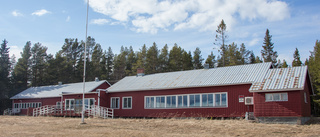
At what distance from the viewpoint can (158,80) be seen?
96.8 ft

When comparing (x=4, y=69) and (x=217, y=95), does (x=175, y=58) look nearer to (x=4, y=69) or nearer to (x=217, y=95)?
(x=217, y=95)

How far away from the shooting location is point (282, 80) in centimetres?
2050

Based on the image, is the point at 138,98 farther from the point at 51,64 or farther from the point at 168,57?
the point at 51,64

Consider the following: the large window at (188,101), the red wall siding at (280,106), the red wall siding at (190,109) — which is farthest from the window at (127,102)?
the red wall siding at (280,106)

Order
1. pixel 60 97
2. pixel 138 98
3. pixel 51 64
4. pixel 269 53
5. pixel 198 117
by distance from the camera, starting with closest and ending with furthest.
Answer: pixel 198 117
pixel 138 98
pixel 60 97
pixel 269 53
pixel 51 64

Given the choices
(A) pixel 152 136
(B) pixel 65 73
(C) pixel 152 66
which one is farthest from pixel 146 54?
(A) pixel 152 136

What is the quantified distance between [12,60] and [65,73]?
41.6 ft

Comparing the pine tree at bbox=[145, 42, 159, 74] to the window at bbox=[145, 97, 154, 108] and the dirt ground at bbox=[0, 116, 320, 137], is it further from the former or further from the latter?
the dirt ground at bbox=[0, 116, 320, 137]

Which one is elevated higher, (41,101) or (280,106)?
(280,106)

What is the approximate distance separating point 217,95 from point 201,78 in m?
2.85

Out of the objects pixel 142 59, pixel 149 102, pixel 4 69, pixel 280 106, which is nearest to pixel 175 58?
pixel 142 59

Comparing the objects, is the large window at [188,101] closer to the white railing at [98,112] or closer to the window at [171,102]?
the window at [171,102]

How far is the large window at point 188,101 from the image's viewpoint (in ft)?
77.7

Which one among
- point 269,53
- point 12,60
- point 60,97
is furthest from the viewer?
point 12,60
